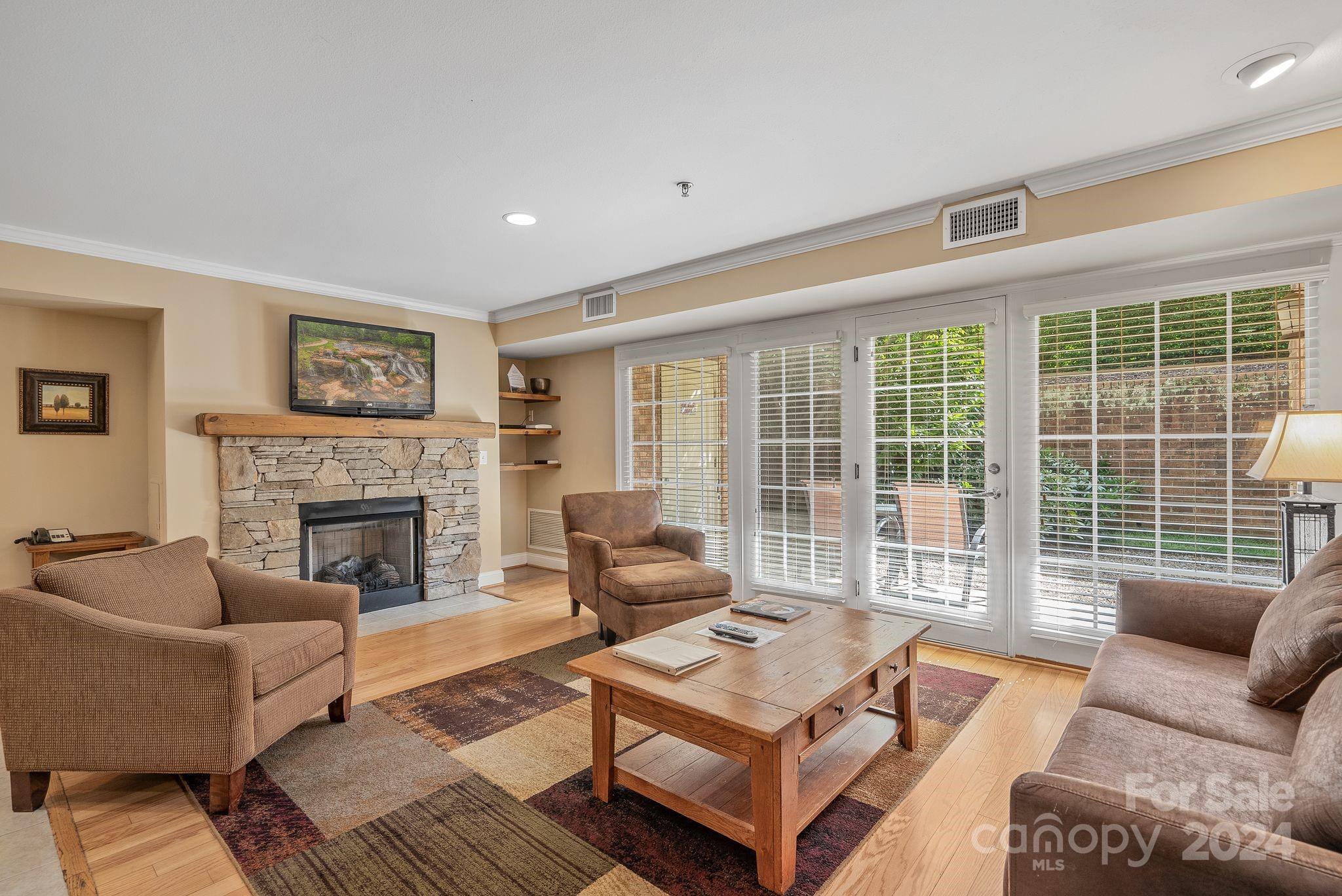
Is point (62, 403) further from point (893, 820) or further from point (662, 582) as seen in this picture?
point (893, 820)

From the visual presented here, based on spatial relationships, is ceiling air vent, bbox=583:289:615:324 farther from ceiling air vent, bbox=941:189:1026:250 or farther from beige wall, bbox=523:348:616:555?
ceiling air vent, bbox=941:189:1026:250

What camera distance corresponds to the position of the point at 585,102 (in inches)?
84.5

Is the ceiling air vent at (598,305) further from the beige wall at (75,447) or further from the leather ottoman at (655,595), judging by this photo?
Answer: the beige wall at (75,447)

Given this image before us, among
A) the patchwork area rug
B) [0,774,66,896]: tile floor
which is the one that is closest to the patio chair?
the patchwork area rug

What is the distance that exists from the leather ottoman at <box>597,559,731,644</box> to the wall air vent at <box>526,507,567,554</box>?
2418 mm

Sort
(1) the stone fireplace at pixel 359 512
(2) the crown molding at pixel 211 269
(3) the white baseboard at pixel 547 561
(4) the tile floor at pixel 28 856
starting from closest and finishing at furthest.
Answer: (4) the tile floor at pixel 28 856 < (2) the crown molding at pixel 211 269 < (1) the stone fireplace at pixel 359 512 < (3) the white baseboard at pixel 547 561

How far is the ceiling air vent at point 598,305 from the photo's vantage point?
4.61 m

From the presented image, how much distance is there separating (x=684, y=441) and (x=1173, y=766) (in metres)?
3.89

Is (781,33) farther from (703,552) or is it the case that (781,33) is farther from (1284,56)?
(703,552)

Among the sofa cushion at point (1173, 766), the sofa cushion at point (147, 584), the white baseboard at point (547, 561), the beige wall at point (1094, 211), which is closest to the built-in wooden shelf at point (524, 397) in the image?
the white baseboard at point (547, 561)

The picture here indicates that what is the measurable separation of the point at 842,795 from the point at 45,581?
279cm

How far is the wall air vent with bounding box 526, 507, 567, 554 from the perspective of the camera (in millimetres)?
6156

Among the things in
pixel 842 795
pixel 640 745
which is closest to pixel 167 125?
pixel 640 745

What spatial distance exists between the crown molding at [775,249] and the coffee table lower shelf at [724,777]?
2.33 metres
